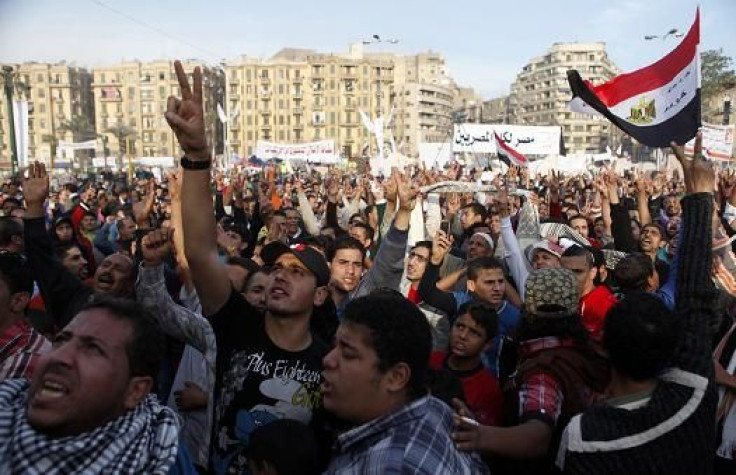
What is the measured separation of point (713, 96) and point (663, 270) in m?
54.8

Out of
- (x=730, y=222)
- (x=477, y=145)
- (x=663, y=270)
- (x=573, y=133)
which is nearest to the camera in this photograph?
(x=663, y=270)

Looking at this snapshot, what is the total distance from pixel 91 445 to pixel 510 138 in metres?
27.1

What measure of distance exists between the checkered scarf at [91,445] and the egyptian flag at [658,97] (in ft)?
17.2

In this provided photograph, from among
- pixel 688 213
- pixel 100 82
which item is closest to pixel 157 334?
pixel 688 213

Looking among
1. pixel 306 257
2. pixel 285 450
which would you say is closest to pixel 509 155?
pixel 306 257

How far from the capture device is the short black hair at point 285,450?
2076mm

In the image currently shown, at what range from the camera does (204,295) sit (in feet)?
8.27

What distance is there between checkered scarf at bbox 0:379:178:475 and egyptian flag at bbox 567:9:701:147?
523 centimetres

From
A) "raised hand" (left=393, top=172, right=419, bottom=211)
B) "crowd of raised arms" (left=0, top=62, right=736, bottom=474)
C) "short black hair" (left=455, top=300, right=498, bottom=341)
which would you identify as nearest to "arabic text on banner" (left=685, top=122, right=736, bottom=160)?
"crowd of raised arms" (left=0, top=62, right=736, bottom=474)

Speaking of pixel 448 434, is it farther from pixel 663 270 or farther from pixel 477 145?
pixel 477 145

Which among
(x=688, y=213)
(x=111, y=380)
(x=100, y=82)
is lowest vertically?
(x=111, y=380)

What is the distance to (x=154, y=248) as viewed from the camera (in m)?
3.11

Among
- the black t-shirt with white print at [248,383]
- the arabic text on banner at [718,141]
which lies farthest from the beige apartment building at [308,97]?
the black t-shirt with white print at [248,383]

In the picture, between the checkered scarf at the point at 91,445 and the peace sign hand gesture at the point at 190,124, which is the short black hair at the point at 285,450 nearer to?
the checkered scarf at the point at 91,445
